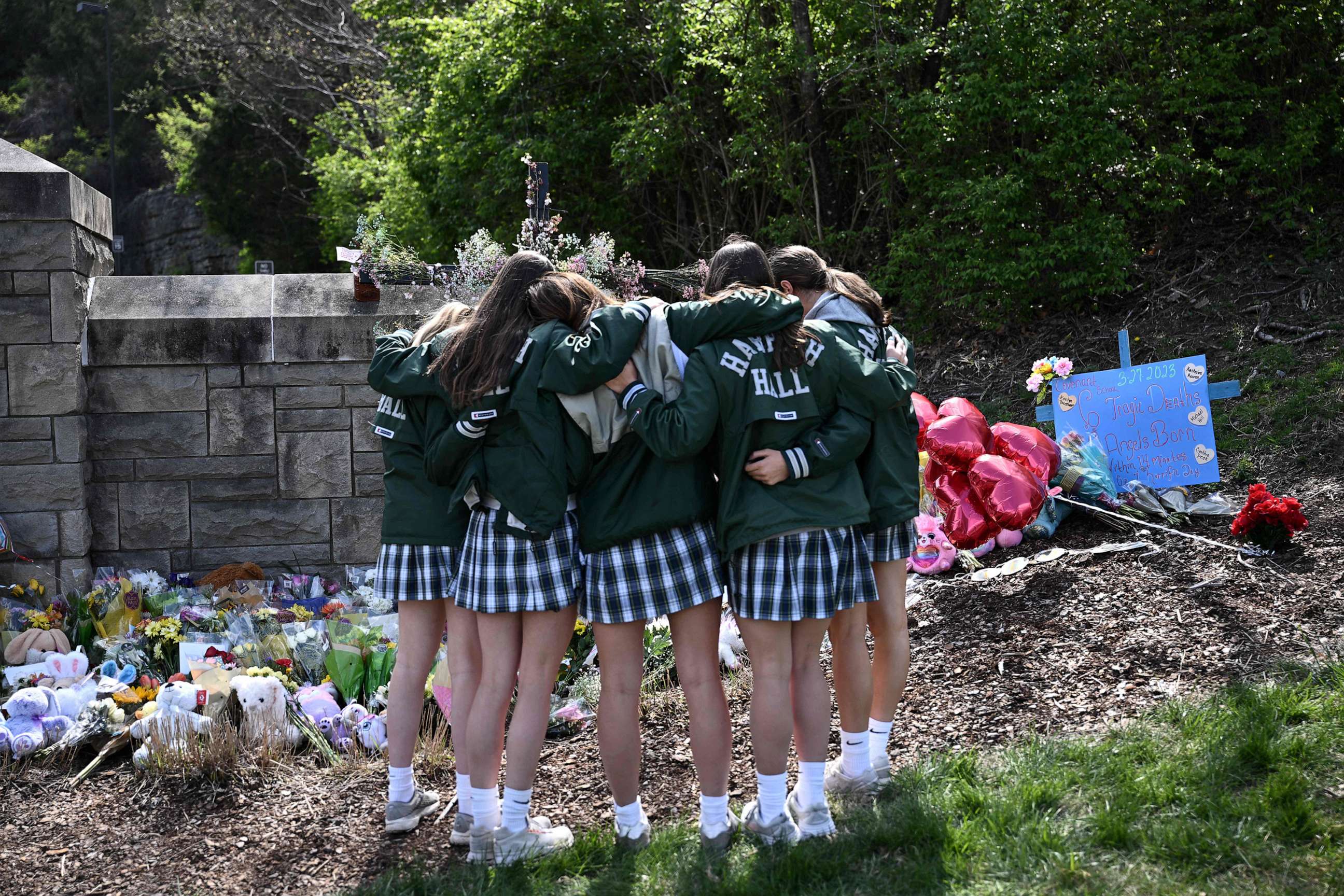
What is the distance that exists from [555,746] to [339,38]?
1837 centimetres

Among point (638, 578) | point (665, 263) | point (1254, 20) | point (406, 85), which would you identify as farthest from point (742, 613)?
point (406, 85)

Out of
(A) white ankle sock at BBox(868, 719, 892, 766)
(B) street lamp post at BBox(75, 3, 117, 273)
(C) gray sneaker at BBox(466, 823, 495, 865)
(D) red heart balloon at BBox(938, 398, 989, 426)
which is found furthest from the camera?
(B) street lamp post at BBox(75, 3, 117, 273)

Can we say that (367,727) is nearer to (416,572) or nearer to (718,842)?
(416,572)

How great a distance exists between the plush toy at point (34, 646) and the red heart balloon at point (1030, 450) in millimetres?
4130

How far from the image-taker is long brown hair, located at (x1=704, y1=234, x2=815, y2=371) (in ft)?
9.38

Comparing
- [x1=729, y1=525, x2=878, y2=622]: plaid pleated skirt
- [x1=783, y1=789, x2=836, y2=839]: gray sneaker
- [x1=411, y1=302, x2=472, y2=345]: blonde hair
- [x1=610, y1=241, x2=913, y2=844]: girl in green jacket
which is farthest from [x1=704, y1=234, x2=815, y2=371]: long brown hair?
[x1=783, y1=789, x2=836, y2=839]: gray sneaker

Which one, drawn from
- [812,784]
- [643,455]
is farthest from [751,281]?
[812,784]

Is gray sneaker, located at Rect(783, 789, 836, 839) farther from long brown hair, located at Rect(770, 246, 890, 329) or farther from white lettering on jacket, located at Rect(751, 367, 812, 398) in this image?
long brown hair, located at Rect(770, 246, 890, 329)

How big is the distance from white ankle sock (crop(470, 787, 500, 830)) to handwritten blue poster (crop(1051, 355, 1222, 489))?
11.5 ft

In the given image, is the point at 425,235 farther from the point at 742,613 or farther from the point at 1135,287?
the point at 742,613

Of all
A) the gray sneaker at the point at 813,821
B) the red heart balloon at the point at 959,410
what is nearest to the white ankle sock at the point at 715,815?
the gray sneaker at the point at 813,821

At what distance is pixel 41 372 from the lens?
16.5 ft

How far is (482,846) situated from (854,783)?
3.47 ft

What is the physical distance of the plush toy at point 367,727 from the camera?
12.8 ft
